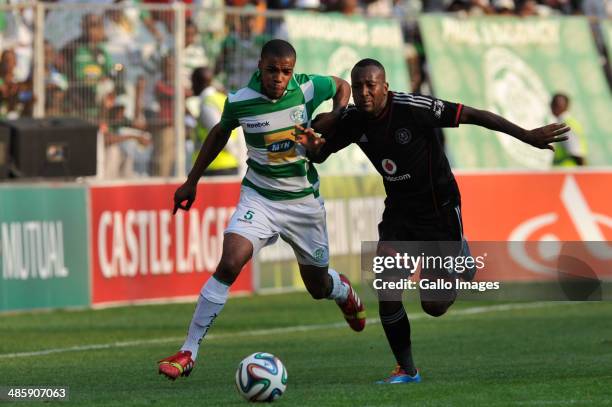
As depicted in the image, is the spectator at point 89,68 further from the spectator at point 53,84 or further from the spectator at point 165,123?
the spectator at point 165,123

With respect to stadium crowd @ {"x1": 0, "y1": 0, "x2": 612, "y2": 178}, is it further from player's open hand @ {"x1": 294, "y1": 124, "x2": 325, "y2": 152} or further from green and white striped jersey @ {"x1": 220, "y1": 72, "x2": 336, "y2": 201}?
player's open hand @ {"x1": 294, "y1": 124, "x2": 325, "y2": 152}

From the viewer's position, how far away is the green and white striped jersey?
10.7 metres

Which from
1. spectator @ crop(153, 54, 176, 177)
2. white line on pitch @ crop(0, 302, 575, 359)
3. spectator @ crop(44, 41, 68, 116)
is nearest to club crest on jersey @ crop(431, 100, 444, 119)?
white line on pitch @ crop(0, 302, 575, 359)

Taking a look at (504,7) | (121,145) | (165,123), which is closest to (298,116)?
(121,145)

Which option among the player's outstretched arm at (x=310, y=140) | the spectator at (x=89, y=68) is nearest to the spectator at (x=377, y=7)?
the spectator at (x=89, y=68)

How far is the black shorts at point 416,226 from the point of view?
10.4 m

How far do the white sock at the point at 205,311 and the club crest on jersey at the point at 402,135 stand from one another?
1551 millimetres

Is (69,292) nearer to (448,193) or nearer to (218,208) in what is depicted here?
(218,208)

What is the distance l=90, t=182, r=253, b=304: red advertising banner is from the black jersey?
23.5 ft

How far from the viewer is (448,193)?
1055 centimetres

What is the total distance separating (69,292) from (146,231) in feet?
4.11

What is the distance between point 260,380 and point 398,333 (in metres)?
1.58

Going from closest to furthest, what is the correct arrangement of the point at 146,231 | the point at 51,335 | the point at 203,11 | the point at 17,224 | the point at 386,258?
the point at 386,258, the point at 51,335, the point at 17,224, the point at 146,231, the point at 203,11

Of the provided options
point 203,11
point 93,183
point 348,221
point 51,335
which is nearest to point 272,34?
point 203,11
